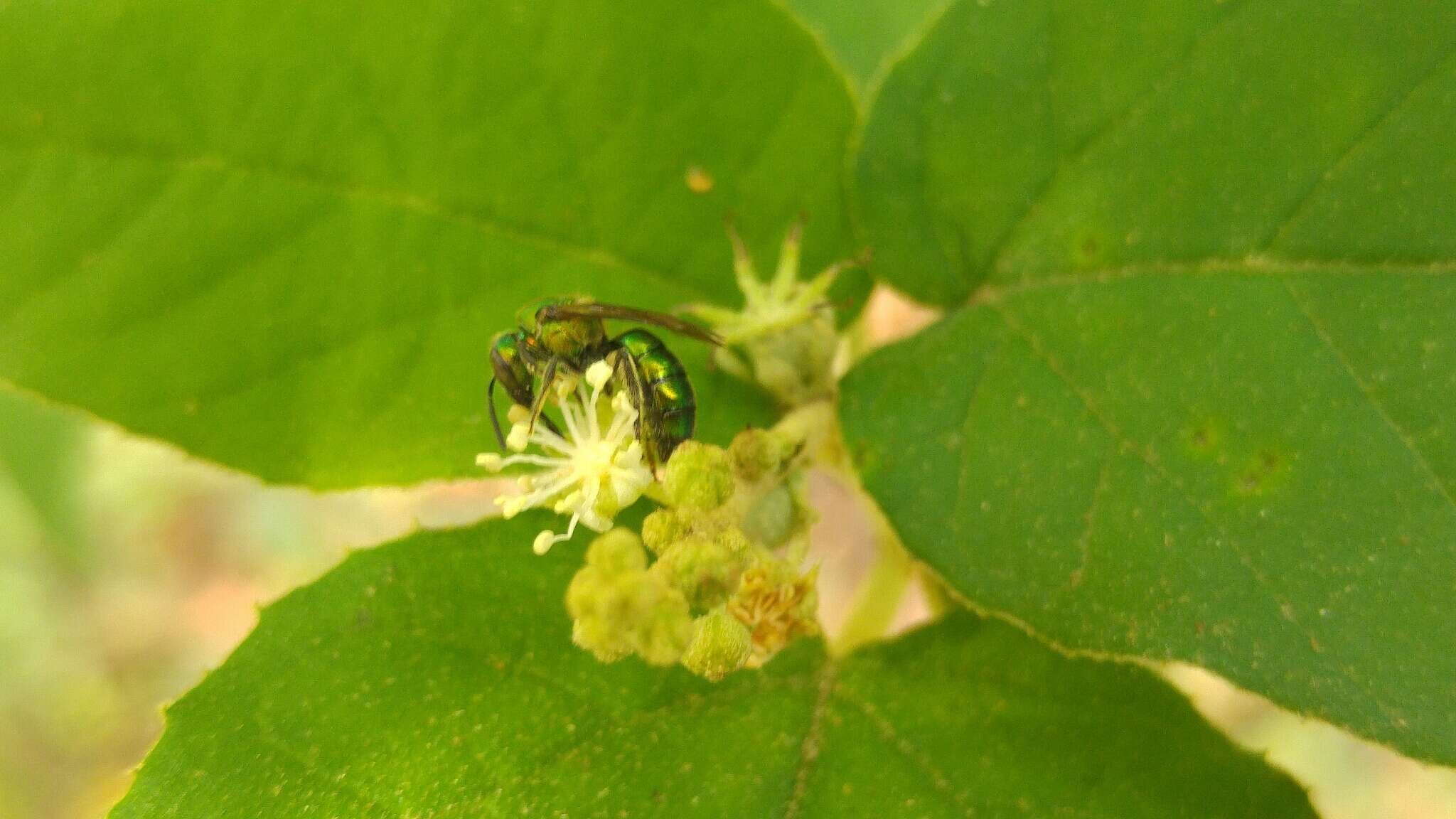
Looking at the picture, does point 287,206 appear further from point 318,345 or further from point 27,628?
point 27,628

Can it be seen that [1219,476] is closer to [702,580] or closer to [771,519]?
[771,519]

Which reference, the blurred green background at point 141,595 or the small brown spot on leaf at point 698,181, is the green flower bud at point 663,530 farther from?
the blurred green background at point 141,595

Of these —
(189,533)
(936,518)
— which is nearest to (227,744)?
(936,518)

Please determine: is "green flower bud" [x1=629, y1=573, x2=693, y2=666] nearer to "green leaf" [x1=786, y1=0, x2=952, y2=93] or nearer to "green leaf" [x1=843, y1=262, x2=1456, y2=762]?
"green leaf" [x1=843, y1=262, x2=1456, y2=762]

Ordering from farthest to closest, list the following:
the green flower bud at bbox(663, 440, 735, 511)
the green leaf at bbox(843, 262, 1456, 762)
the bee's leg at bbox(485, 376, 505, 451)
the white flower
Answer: the bee's leg at bbox(485, 376, 505, 451) < the white flower < the green leaf at bbox(843, 262, 1456, 762) < the green flower bud at bbox(663, 440, 735, 511)

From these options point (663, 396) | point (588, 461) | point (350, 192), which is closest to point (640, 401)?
point (663, 396)

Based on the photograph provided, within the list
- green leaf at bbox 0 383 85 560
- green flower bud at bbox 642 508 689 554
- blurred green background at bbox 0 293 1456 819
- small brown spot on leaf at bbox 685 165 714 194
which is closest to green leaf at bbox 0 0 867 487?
small brown spot on leaf at bbox 685 165 714 194

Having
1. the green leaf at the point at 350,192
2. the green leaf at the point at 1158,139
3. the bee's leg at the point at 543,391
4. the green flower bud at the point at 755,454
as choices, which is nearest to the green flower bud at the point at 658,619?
the green flower bud at the point at 755,454
